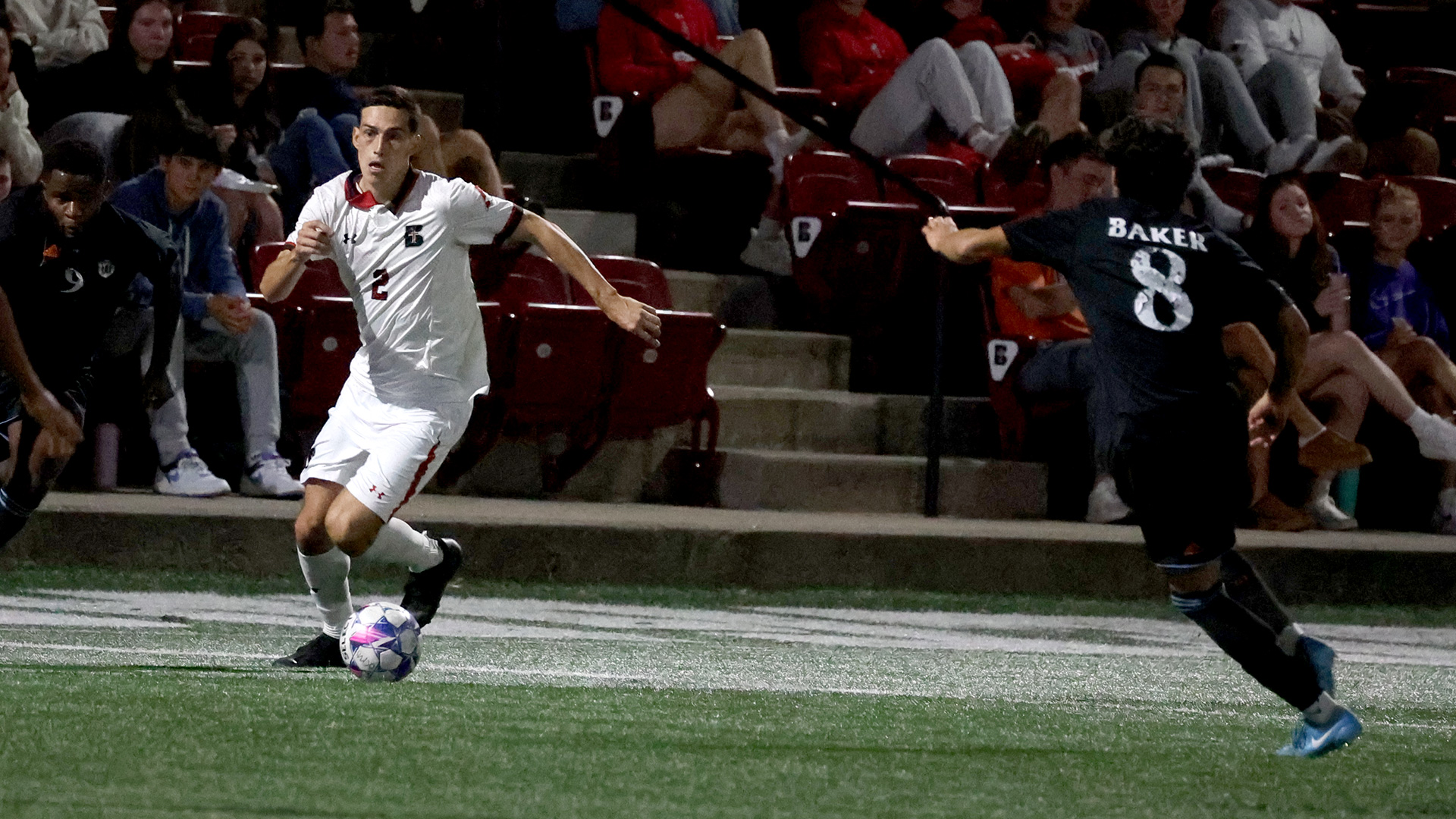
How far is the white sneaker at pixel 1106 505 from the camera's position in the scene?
1035 centimetres

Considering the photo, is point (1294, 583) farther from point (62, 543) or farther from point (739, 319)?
point (62, 543)

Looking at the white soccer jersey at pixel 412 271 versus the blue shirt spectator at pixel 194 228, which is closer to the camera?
the white soccer jersey at pixel 412 271

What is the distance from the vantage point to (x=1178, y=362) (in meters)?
5.57

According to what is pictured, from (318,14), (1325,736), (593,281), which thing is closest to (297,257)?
(593,281)

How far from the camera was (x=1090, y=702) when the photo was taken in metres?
6.34

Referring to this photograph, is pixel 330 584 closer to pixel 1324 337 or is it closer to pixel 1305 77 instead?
pixel 1324 337

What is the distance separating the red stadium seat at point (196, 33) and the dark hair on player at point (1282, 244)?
5.60m

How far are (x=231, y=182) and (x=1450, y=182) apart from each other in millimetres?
7490

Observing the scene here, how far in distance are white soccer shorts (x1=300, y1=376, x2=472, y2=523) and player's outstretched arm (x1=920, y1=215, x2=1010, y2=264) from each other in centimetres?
160

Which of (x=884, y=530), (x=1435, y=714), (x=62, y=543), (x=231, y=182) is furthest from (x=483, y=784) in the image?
(x=231, y=182)

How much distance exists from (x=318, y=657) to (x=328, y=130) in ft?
14.3

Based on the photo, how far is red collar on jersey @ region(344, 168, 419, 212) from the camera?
Answer: 258 inches

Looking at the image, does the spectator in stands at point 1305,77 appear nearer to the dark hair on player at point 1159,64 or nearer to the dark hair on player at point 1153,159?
the dark hair on player at point 1159,64

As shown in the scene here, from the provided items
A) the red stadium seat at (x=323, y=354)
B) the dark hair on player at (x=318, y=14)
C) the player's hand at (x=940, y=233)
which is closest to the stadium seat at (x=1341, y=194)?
the dark hair on player at (x=318, y=14)
